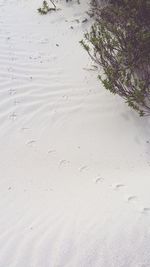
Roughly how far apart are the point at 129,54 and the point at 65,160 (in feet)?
5.38

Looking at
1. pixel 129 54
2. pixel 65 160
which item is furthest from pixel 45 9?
pixel 65 160

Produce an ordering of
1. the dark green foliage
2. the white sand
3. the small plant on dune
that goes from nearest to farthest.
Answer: the white sand → the dark green foliage → the small plant on dune

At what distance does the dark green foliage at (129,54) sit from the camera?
13.4ft

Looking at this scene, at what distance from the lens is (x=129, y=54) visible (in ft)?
14.0

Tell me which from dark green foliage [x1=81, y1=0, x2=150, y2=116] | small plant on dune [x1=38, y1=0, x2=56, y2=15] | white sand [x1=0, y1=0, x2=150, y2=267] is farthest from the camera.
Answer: small plant on dune [x1=38, y1=0, x2=56, y2=15]

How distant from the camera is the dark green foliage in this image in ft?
13.4

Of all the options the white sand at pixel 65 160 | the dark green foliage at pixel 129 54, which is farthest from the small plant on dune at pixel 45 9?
the dark green foliage at pixel 129 54

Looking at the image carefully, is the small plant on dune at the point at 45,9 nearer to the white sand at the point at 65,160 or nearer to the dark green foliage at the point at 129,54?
the white sand at the point at 65,160

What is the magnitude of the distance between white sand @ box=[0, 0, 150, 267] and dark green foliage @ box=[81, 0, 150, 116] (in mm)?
275

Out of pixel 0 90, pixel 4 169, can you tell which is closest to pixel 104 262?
pixel 4 169

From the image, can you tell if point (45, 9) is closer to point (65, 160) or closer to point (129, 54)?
point (129, 54)

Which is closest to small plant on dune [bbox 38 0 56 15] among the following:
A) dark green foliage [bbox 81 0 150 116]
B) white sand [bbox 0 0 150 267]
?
white sand [bbox 0 0 150 267]

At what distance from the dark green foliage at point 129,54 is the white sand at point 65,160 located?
0.28m

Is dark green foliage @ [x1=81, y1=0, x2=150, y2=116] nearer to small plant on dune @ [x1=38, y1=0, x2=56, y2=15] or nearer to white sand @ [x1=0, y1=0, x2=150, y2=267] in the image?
white sand @ [x1=0, y1=0, x2=150, y2=267]
